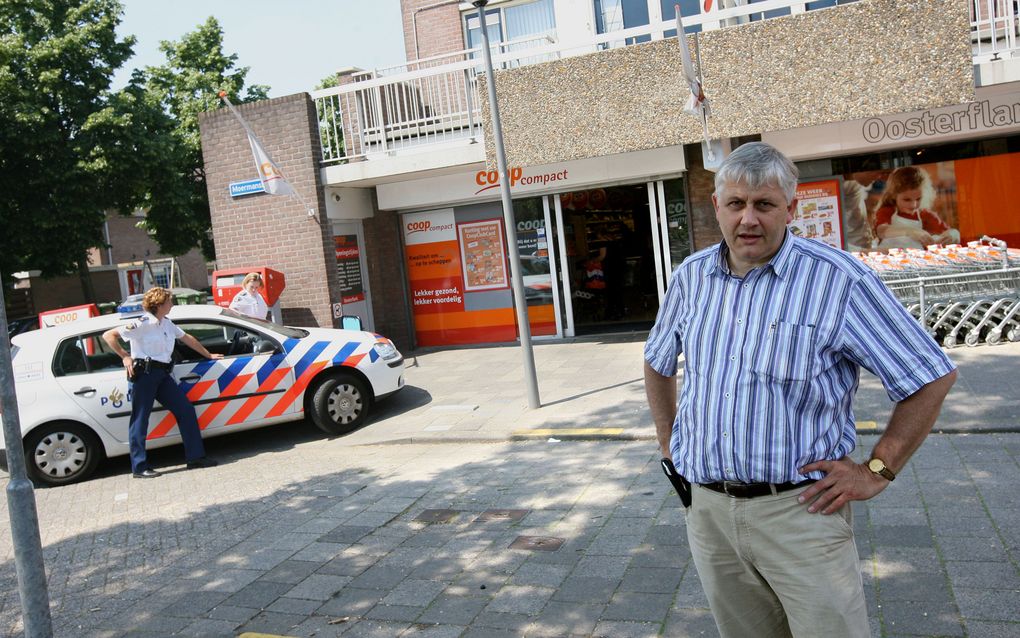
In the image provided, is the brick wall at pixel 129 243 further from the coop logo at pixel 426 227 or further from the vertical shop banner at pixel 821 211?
the vertical shop banner at pixel 821 211

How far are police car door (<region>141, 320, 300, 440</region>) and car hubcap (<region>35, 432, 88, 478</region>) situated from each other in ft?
2.15

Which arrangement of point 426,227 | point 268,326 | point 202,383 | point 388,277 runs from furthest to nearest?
point 388,277 < point 426,227 < point 268,326 < point 202,383

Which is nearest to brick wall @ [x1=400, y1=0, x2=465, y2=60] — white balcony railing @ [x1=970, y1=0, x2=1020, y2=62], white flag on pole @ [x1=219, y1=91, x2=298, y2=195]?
white flag on pole @ [x1=219, y1=91, x2=298, y2=195]

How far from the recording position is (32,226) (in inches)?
898

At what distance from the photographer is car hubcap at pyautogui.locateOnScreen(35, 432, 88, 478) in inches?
331

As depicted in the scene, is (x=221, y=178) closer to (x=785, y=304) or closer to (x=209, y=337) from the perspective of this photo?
(x=209, y=337)

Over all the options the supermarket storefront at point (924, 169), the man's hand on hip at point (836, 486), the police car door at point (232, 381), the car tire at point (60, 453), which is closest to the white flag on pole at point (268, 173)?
the police car door at point (232, 381)

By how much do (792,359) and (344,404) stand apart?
7427 millimetres

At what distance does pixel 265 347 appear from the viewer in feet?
30.2

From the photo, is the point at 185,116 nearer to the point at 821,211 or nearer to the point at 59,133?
the point at 59,133

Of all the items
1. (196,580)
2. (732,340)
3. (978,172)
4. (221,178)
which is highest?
(221,178)

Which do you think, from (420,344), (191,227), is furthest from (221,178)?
(191,227)

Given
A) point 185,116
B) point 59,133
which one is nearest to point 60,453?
point 59,133

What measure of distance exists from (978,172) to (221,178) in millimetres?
11304
